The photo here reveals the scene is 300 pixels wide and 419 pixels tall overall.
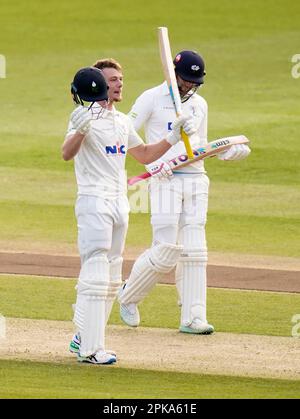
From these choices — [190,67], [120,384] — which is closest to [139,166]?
[190,67]

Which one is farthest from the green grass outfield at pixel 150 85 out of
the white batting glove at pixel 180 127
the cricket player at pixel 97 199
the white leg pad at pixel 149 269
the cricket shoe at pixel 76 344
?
the cricket player at pixel 97 199

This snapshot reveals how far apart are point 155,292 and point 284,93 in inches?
523

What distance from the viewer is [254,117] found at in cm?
2333

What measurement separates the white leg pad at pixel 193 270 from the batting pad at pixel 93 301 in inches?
62.9

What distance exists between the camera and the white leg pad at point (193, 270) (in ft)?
36.9

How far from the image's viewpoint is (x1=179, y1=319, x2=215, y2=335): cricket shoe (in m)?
11.1

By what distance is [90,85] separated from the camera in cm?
957

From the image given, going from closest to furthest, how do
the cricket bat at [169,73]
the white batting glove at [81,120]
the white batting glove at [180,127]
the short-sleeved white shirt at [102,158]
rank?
the white batting glove at [81,120]
the short-sleeved white shirt at [102,158]
the white batting glove at [180,127]
the cricket bat at [169,73]

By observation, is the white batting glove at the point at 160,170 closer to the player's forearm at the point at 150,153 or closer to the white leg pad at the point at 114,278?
the player's forearm at the point at 150,153

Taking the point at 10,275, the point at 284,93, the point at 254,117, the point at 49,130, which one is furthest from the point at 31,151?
the point at 10,275

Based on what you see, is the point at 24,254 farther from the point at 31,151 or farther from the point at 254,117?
the point at 254,117

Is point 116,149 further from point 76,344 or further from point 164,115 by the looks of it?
point 164,115

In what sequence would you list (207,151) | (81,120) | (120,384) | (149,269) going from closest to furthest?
(120,384), (81,120), (207,151), (149,269)

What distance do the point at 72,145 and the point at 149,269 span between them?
197cm
